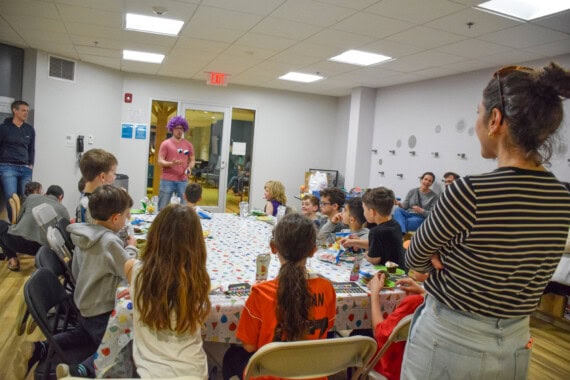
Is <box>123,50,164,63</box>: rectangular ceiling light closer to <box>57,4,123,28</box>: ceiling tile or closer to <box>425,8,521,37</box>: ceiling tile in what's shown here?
<box>57,4,123,28</box>: ceiling tile

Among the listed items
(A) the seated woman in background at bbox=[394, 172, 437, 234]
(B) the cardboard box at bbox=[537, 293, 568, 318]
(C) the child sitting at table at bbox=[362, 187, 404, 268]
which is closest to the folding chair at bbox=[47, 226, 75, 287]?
(C) the child sitting at table at bbox=[362, 187, 404, 268]

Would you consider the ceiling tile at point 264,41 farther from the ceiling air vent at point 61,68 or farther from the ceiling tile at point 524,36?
the ceiling air vent at point 61,68

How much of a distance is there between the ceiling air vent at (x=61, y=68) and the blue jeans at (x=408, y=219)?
5327mm

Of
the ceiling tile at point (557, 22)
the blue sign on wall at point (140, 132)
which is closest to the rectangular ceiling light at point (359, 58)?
the ceiling tile at point (557, 22)

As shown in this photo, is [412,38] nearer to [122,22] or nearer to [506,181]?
[122,22]

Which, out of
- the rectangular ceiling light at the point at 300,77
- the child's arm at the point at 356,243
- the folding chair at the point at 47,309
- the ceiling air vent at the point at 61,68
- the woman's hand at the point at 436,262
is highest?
the rectangular ceiling light at the point at 300,77

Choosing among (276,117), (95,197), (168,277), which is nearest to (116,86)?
(276,117)

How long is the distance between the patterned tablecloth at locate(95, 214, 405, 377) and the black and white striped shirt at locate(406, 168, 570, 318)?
31.8 inches

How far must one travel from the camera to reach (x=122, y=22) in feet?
14.3

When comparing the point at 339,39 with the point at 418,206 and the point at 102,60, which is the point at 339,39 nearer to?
the point at 418,206

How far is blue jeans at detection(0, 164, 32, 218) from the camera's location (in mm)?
5125

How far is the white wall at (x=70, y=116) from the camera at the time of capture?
6023mm

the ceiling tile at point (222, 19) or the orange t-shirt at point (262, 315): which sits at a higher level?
the ceiling tile at point (222, 19)

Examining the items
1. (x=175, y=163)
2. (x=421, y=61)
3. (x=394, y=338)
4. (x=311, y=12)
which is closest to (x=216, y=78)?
(x=175, y=163)
